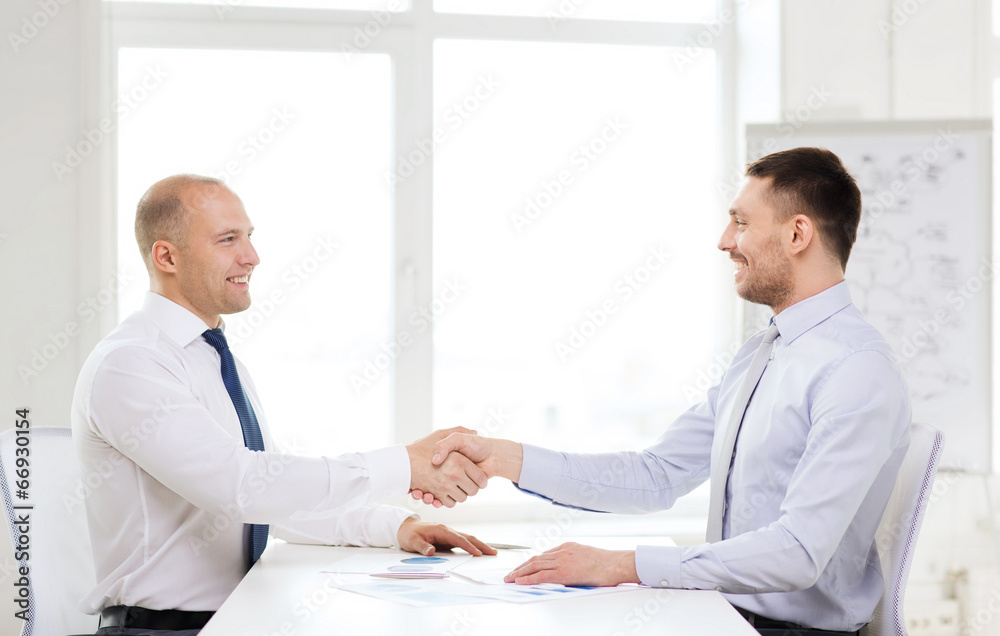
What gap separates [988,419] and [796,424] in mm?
1836

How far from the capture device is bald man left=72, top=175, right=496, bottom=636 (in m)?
1.57

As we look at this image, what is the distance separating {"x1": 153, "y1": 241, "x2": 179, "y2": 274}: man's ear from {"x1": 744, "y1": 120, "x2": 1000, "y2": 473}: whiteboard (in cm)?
203

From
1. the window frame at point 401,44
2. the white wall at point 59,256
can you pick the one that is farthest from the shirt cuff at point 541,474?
the white wall at point 59,256

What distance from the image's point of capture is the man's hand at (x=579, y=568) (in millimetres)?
1392

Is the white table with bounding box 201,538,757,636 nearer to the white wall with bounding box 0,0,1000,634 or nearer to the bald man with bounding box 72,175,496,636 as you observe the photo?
the bald man with bounding box 72,175,496,636

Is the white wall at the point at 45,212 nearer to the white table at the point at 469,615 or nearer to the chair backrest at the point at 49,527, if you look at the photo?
the chair backrest at the point at 49,527

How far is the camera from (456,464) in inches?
75.2

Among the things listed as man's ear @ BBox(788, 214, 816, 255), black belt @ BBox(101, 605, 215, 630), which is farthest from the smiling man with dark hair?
black belt @ BBox(101, 605, 215, 630)

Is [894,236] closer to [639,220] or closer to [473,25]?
[639,220]

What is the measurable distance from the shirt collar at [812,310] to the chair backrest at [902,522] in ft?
0.87

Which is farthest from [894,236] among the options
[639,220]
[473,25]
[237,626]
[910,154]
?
Result: [237,626]

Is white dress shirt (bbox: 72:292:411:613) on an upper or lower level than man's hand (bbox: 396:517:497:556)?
upper

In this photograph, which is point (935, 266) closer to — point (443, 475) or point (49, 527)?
point (443, 475)

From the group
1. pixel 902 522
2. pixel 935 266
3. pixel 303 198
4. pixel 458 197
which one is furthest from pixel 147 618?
pixel 935 266
